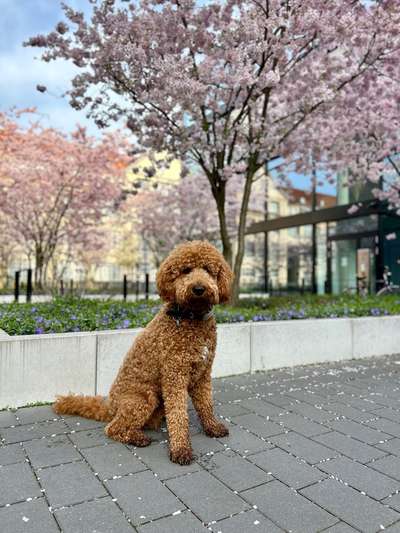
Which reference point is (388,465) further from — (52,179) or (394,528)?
(52,179)

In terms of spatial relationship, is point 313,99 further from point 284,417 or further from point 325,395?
point 284,417

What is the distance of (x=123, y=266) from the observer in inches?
1038

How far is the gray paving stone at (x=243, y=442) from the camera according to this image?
106 inches

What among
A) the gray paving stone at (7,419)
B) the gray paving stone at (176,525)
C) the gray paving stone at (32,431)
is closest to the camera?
the gray paving stone at (176,525)

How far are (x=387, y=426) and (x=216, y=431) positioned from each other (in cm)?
146

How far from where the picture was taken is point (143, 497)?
2055mm

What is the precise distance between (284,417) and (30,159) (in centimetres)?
1406

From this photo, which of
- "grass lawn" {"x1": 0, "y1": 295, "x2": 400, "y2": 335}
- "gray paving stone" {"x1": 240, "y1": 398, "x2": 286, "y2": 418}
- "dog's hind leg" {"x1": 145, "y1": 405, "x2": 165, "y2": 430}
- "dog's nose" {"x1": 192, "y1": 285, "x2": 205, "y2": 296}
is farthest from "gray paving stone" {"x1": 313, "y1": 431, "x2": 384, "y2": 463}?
"grass lawn" {"x1": 0, "y1": 295, "x2": 400, "y2": 335}

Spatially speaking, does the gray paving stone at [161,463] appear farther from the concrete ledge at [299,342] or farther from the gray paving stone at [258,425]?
the concrete ledge at [299,342]

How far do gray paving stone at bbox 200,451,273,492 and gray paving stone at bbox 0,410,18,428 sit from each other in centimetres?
166

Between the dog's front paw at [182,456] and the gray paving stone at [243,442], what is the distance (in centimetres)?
38

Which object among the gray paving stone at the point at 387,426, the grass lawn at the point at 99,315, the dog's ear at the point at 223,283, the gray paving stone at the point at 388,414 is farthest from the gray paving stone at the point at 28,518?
the gray paving stone at the point at 388,414

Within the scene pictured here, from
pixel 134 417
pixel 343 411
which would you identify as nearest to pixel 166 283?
pixel 134 417

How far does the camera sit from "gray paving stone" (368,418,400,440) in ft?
9.96
